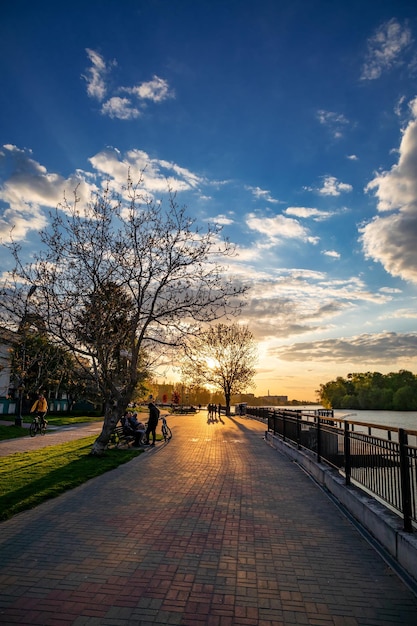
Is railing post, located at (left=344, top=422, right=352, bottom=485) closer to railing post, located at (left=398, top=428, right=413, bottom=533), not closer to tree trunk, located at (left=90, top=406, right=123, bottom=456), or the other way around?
railing post, located at (left=398, top=428, right=413, bottom=533)

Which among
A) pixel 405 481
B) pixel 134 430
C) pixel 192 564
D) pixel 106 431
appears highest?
pixel 405 481

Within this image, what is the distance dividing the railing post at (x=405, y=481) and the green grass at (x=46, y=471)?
5406 millimetres

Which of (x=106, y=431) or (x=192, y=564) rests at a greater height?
(x=106, y=431)

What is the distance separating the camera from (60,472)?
936 centimetres

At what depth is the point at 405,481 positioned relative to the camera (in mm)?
4680

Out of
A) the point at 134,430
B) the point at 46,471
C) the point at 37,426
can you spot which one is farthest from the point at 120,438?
the point at 37,426

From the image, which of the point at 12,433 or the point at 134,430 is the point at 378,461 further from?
the point at 12,433

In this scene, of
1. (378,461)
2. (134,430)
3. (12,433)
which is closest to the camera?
(378,461)

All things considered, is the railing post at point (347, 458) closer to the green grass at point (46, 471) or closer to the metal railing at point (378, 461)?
the metal railing at point (378, 461)

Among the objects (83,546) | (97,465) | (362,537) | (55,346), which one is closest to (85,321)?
(55,346)

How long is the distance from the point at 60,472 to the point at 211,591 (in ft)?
21.8

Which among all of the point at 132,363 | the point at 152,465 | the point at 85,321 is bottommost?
the point at 152,465

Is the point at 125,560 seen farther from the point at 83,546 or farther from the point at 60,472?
the point at 60,472

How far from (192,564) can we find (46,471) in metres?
6.21
